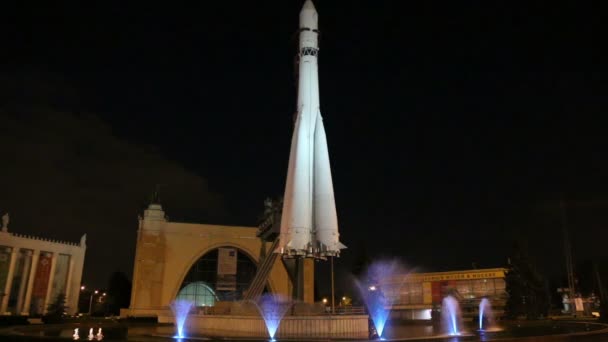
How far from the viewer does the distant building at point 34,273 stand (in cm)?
4912

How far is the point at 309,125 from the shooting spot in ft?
97.7

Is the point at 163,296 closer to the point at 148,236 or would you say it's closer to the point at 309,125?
the point at 148,236

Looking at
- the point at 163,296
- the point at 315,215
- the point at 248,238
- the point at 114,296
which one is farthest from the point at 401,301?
the point at 315,215

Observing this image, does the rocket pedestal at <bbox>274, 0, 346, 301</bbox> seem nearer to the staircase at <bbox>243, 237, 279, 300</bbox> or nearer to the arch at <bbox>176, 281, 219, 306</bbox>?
the staircase at <bbox>243, 237, 279, 300</bbox>

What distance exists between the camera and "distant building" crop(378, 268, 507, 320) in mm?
64250

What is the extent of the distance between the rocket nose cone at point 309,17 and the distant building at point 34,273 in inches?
1524

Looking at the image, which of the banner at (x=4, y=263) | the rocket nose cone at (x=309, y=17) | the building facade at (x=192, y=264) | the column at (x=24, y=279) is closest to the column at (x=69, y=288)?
the column at (x=24, y=279)

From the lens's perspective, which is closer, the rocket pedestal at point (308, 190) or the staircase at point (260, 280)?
the rocket pedestal at point (308, 190)

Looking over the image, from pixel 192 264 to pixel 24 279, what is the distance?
58.8 ft

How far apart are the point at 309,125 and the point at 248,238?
3125 centimetres

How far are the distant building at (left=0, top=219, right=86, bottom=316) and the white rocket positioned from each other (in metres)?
35.0

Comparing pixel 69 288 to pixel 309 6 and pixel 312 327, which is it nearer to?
pixel 312 327

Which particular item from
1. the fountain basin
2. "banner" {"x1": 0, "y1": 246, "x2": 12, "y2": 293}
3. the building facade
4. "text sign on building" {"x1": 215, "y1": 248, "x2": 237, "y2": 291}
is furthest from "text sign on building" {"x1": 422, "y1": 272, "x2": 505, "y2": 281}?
"banner" {"x1": 0, "y1": 246, "x2": 12, "y2": 293}

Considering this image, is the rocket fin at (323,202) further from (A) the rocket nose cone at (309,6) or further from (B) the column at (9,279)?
(B) the column at (9,279)
